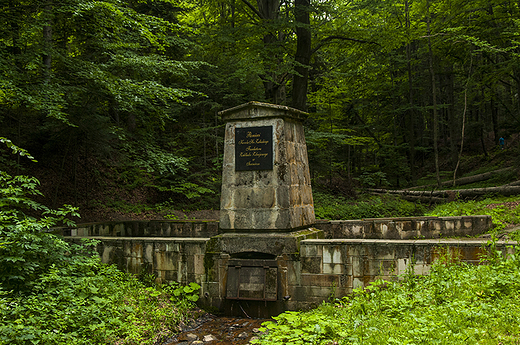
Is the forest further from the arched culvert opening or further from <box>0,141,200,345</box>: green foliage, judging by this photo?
the arched culvert opening

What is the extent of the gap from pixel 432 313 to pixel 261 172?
149 inches

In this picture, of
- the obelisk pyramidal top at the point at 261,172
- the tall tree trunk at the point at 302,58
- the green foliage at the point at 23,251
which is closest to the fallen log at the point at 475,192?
the tall tree trunk at the point at 302,58

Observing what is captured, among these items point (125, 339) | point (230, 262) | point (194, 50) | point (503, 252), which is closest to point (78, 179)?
point (194, 50)

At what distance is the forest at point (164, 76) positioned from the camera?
825 cm

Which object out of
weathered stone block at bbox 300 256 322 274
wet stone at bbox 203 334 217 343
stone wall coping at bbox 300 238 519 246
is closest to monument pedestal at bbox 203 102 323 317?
weathered stone block at bbox 300 256 322 274

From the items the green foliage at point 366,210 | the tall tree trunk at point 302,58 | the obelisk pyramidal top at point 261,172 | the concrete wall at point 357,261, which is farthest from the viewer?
the tall tree trunk at point 302,58

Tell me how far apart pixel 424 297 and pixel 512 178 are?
14.4m

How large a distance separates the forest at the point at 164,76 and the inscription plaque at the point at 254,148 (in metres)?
2.85

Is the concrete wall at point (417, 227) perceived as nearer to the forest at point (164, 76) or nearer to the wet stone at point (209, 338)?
the wet stone at point (209, 338)

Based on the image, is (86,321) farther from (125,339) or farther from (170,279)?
(170,279)

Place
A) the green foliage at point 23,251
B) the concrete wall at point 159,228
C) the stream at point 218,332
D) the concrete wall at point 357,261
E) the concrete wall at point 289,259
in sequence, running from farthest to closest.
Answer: the concrete wall at point 159,228
the concrete wall at point 289,259
the concrete wall at point 357,261
the stream at point 218,332
the green foliage at point 23,251

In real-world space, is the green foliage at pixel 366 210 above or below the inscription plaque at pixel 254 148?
below

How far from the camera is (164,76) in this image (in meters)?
16.4

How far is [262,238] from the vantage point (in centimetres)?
675
